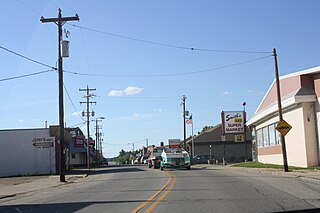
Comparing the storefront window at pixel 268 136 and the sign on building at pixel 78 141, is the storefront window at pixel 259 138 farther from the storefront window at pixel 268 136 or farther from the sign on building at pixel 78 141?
the sign on building at pixel 78 141

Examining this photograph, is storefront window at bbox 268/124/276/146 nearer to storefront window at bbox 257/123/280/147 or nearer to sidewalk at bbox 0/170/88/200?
storefront window at bbox 257/123/280/147

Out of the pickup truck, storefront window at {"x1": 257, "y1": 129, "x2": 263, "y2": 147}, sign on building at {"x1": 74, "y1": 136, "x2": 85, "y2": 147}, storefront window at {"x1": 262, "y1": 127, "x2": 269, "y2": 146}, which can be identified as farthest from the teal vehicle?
sign on building at {"x1": 74, "y1": 136, "x2": 85, "y2": 147}

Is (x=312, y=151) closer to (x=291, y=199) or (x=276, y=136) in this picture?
(x=276, y=136)

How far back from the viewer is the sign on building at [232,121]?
61.2m

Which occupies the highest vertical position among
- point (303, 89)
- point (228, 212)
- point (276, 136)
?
point (303, 89)

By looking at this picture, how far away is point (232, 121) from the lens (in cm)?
6153

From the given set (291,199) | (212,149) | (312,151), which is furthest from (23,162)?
(212,149)

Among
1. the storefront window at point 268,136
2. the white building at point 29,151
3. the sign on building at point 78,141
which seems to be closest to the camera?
the storefront window at point 268,136

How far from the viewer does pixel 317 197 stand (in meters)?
14.7

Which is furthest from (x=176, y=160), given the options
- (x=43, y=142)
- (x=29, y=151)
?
(x=29, y=151)

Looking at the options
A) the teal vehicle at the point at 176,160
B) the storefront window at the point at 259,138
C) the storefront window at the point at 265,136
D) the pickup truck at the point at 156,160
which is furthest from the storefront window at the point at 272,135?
the pickup truck at the point at 156,160

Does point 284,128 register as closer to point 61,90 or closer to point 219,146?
point 61,90

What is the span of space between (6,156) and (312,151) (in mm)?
28692

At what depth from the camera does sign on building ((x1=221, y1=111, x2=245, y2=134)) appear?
6122 centimetres
